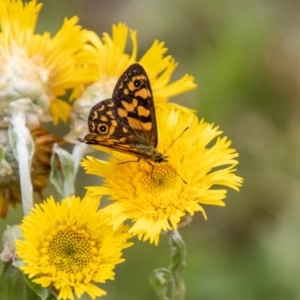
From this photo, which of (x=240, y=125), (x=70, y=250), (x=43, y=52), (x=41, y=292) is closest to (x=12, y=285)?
(x=41, y=292)

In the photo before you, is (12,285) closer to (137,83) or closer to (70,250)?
(70,250)

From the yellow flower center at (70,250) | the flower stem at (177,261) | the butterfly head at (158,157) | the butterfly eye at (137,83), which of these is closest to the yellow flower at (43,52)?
the butterfly eye at (137,83)

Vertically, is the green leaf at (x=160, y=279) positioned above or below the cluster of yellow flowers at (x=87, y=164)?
below

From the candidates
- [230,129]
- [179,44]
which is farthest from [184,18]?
[230,129]

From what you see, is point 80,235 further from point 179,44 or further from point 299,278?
point 179,44

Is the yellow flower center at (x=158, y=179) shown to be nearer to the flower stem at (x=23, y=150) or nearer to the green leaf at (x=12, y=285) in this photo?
the flower stem at (x=23, y=150)

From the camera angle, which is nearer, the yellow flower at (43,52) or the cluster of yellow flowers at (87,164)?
the cluster of yellow flowers at (87,164)

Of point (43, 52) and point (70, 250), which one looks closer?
point (70, 250)
